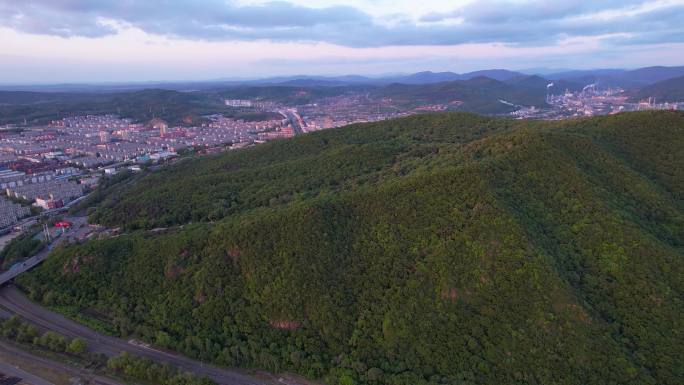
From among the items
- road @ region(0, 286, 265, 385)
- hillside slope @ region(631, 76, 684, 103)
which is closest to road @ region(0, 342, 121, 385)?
road @ region(0, 286, 265, 385)

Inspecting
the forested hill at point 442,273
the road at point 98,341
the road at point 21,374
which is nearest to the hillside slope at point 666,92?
the forested hill at point 442,273

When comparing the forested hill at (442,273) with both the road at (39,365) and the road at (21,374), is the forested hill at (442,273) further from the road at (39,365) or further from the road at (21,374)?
the road at (21,374)

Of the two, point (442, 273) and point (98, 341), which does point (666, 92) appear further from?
point (98, 341)

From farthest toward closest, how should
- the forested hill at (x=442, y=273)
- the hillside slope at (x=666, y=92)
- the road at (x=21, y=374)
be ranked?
the hillside slope at (x=666, y=92) → the road at (x=21, y=374) → the forested hill at (x=442, y=273)

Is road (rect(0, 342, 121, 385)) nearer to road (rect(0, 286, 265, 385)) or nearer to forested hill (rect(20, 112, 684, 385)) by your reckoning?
road (rect(0, 286, 265, 385))

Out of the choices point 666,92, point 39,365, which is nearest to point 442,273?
point 39,365

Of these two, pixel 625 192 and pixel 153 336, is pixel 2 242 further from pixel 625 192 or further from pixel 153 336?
pixel 625 192
